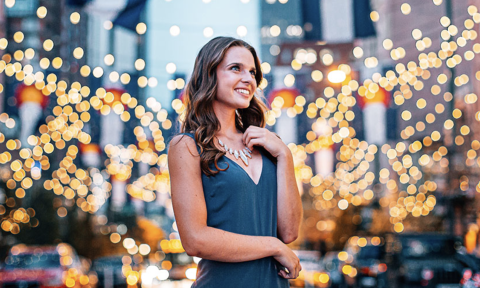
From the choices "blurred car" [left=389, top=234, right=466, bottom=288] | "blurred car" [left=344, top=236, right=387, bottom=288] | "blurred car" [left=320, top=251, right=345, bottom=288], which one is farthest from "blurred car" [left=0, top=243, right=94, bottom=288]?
"blurred car" [left=389, top=234, right=466, bottom=288]

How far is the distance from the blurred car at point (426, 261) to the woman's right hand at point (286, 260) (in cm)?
1000

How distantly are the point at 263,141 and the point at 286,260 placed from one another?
0.43 m

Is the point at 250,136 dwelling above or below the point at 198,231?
above

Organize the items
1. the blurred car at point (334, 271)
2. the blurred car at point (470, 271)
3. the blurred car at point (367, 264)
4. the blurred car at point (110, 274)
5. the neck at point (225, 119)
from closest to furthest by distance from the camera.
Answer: the neck at point (225, 119) < the blurred car at point (470, 271) < the blurred car at point (367, 264) < the blurred car at point (334, 271) < the blurred car at point (110, 274)

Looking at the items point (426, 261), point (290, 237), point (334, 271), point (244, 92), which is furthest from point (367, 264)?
point (244, 92)

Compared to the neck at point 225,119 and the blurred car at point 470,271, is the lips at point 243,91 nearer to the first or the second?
the neck at point 225,119

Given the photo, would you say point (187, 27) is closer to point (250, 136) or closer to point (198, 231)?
point (250, 136)

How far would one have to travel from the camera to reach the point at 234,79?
210 cm

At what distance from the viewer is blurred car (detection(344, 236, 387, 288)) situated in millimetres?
13453

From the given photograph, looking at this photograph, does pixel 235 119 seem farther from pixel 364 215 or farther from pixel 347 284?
pixel 364 215

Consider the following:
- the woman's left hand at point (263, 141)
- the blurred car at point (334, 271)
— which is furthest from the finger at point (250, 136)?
the blurred car at point (334, 271)

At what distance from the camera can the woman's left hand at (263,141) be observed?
2.12 m

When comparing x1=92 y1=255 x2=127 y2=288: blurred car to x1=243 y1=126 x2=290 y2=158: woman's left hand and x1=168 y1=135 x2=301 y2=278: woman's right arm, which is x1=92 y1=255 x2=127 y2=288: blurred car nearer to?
x1=243 y1=126 x2=290 y2=158: woman's left hand

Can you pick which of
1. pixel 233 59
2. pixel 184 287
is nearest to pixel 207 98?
→ pixel 233 59
